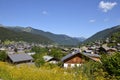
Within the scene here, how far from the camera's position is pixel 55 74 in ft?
30.9

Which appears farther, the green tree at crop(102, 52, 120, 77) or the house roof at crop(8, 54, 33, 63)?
the house roof at crop(8, 54, 33, 63)

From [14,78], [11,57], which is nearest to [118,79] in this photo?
[14,78]

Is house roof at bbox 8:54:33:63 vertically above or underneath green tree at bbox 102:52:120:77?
underneath

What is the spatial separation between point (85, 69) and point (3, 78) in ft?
12.0

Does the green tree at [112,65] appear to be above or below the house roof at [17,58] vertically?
above

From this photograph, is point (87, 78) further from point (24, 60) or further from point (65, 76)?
point (24, 60)

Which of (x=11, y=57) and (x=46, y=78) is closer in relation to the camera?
(x=46, y=78)

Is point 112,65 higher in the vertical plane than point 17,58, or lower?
higher

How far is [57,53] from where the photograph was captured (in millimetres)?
96500

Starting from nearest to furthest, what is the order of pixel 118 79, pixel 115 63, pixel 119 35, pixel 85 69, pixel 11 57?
pixel 118 79, pixel 85 69, pixel 115 63, pixel 11 57, pixel 119 35

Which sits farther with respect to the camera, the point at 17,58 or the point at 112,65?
the point at 17,58

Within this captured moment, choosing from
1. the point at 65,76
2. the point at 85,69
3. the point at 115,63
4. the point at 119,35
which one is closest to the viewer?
the point at 65,76

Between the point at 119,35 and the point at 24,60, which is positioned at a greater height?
the point at 119,35

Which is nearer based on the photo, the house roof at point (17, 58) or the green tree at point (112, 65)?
the green tree at point (112, 65)
